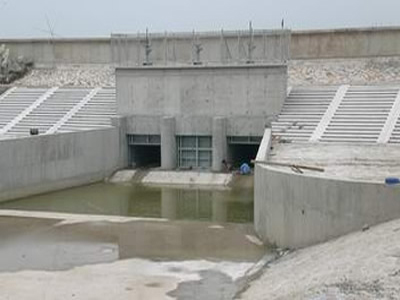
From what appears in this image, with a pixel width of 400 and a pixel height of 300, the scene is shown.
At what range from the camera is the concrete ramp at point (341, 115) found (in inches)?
1021

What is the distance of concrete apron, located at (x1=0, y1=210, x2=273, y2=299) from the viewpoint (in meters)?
13.9

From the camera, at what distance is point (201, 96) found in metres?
29.2

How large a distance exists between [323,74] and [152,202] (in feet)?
41.0

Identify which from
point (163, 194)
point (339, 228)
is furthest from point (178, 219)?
point (339, 228)

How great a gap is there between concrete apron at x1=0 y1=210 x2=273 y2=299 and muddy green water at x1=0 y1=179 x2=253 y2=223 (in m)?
1.24

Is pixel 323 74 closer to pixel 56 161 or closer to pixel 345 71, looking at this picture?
pixel 345 71

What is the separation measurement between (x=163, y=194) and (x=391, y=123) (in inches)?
356

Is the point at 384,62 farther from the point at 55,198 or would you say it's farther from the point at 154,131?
the point at 55,198

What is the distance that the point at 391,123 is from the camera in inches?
1034

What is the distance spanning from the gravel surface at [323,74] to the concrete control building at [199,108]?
4.01m

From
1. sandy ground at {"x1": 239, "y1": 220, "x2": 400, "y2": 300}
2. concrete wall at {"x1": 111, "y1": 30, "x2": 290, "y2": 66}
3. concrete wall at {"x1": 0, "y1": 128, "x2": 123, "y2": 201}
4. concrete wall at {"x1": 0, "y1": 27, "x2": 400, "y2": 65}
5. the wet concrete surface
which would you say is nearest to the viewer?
sandy ground at {"x1": 239, "y1": 220, "x2": 400, "y2": 300}

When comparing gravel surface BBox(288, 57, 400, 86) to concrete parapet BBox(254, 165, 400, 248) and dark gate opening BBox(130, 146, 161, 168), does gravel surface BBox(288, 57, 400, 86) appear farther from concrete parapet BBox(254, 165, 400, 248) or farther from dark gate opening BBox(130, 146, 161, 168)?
concrete parapet BBox(254, 165, 400, 248)

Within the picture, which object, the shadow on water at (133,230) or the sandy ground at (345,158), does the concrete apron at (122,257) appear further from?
the sandy ground at (345,158)

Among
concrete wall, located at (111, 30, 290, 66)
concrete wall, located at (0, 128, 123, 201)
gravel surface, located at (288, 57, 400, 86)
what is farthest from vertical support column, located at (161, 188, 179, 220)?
gravel surface, located at (288, 57, 400, 86)
